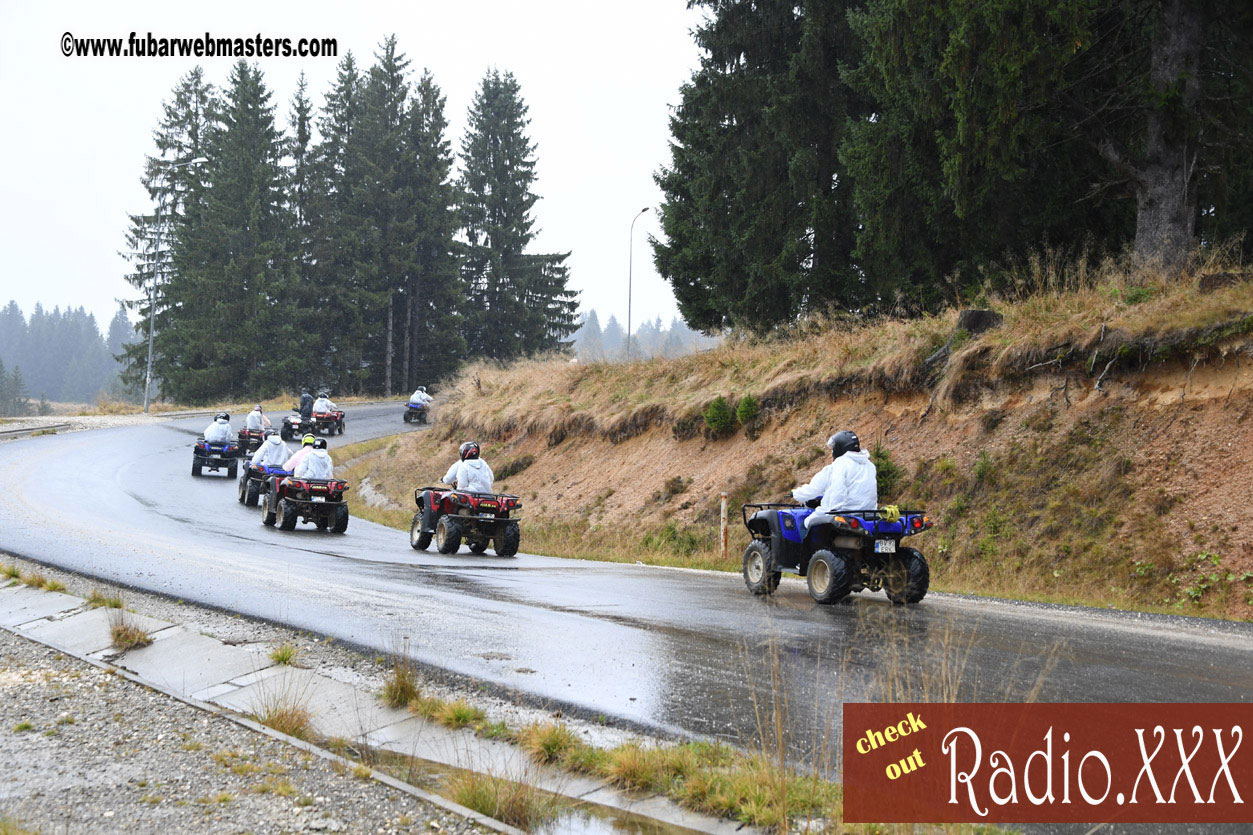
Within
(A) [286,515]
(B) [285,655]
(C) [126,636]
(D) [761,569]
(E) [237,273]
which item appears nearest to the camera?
(B) [285,655]

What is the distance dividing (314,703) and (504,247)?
6641cm

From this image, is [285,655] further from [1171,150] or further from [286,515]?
[1171,150]

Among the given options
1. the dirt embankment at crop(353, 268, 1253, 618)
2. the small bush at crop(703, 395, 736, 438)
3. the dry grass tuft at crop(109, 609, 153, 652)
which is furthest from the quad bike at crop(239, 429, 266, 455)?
the dry grass tuft at crop(109, 609, 153, 652)

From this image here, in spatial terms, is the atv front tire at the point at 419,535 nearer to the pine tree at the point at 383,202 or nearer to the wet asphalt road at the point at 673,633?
the wet asphalt road at the point at 673,633

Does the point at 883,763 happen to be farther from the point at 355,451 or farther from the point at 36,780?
the point at 355,451

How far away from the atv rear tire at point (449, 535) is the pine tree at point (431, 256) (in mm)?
51467

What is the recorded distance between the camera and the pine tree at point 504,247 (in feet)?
231

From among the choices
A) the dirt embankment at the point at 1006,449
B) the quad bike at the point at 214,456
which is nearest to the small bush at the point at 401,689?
the dirt embankment at the point at 1006,449

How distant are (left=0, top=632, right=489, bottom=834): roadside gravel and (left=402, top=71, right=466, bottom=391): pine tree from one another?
204ft

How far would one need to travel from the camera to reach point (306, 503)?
20438 mm

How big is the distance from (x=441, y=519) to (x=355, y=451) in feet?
81.7

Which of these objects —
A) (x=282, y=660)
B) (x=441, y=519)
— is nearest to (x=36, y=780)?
(x=282, y=660)

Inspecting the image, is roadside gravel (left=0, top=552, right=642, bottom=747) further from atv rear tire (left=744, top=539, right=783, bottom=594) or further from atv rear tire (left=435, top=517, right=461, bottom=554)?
atv rear tire (left=435, top=517, right=461, bottom=554)

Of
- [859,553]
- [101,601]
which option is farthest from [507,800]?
[101,601]
